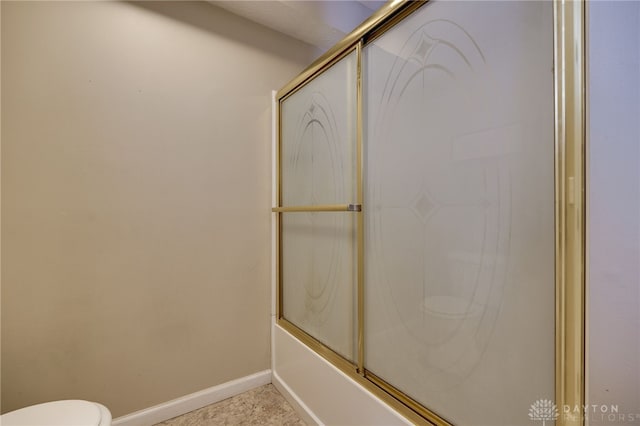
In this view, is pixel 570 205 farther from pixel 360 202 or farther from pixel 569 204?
pixel 360 202

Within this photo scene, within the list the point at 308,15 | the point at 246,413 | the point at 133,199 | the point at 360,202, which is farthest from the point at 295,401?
the point at 308,15

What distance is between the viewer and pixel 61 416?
104cm

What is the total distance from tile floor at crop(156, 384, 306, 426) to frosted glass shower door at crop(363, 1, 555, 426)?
2.60 ft

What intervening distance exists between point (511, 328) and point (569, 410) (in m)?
0.20

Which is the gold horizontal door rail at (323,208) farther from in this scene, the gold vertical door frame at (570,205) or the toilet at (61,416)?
the toilet at (61,416)

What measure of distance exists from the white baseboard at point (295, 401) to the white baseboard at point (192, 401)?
0.32 feet

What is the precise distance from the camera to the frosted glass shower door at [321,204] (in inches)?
55.9

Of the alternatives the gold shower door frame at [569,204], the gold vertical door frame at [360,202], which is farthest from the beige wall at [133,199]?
the gold shower door frame at [569,204]

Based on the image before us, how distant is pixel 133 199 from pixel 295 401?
4.77 feet

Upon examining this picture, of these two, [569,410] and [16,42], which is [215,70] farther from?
[569,410]

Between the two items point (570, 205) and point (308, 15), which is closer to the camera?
point (570, 205)

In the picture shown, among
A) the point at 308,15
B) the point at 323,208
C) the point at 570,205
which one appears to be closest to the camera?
the point at 570,205

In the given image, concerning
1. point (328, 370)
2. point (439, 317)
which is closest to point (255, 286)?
point (328, 370)

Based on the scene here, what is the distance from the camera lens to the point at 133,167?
1596 millimetres
